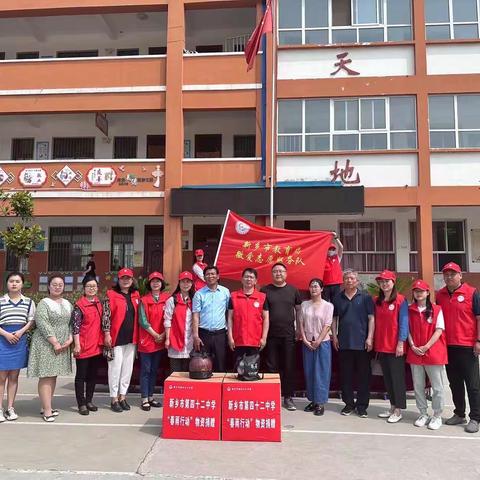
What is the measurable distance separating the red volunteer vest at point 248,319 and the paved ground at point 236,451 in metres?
1.06

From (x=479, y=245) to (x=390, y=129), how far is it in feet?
17.2

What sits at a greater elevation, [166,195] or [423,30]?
[423,30]

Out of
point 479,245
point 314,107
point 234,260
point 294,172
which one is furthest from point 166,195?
point 479,245

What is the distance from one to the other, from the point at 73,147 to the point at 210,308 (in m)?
13.0

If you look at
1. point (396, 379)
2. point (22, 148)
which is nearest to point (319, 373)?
point (396, 379)

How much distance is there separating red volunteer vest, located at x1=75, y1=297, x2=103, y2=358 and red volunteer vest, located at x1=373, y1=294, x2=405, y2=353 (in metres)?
3.50

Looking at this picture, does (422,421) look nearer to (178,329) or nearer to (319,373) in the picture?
(319,373)

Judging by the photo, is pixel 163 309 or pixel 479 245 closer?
pixel 163 309

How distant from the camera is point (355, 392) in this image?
6.75m

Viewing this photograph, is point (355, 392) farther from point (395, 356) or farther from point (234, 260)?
point (234, 260)

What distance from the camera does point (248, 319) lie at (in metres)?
6.19

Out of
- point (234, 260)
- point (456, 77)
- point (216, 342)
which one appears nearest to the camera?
point (216, 342)

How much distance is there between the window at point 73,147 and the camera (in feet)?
56.5

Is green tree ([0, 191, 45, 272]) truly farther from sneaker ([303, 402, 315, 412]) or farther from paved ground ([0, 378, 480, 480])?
sneaker ([303, 402, 315, 412])
